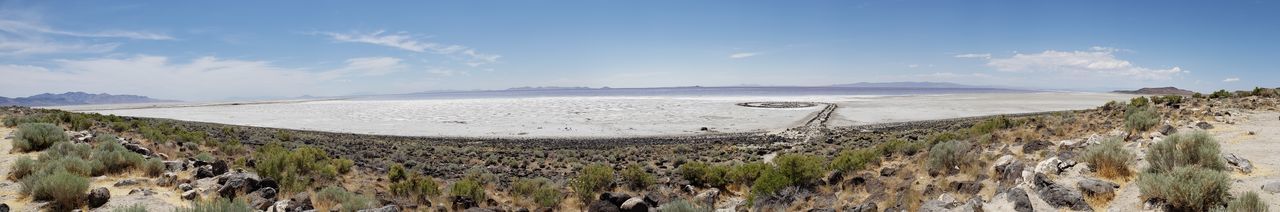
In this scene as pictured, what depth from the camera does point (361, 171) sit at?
15.6 meters

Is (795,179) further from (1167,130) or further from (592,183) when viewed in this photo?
(1167,130)

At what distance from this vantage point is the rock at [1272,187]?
5.89m

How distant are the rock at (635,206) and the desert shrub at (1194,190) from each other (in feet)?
21.2

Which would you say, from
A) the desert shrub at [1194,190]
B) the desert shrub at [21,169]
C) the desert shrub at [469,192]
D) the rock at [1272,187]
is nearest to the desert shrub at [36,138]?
the desert shrub at [21,169]

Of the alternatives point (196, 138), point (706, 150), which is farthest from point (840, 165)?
point (196, 138)

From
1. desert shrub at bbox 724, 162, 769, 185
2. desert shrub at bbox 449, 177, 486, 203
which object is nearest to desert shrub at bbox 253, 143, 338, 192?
desert shrub at bbox 449, 177, 486, 203

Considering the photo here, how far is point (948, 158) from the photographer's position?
11555 mm

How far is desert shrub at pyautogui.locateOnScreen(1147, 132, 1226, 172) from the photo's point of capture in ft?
22.6

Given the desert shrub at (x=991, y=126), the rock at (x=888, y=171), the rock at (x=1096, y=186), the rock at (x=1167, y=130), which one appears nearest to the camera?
the rock at (x=1096, y=186)

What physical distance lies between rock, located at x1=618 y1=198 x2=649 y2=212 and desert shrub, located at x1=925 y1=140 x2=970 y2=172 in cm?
604

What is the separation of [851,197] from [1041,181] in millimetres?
3286

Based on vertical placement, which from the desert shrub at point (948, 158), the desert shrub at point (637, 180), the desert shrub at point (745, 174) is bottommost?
the desert shrub at point (637, 180)

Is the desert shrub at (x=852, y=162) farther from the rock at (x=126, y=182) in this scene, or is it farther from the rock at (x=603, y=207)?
the rock at (x=126, y=182)

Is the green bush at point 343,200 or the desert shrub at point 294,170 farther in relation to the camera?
the desert shrub at point 294,170
